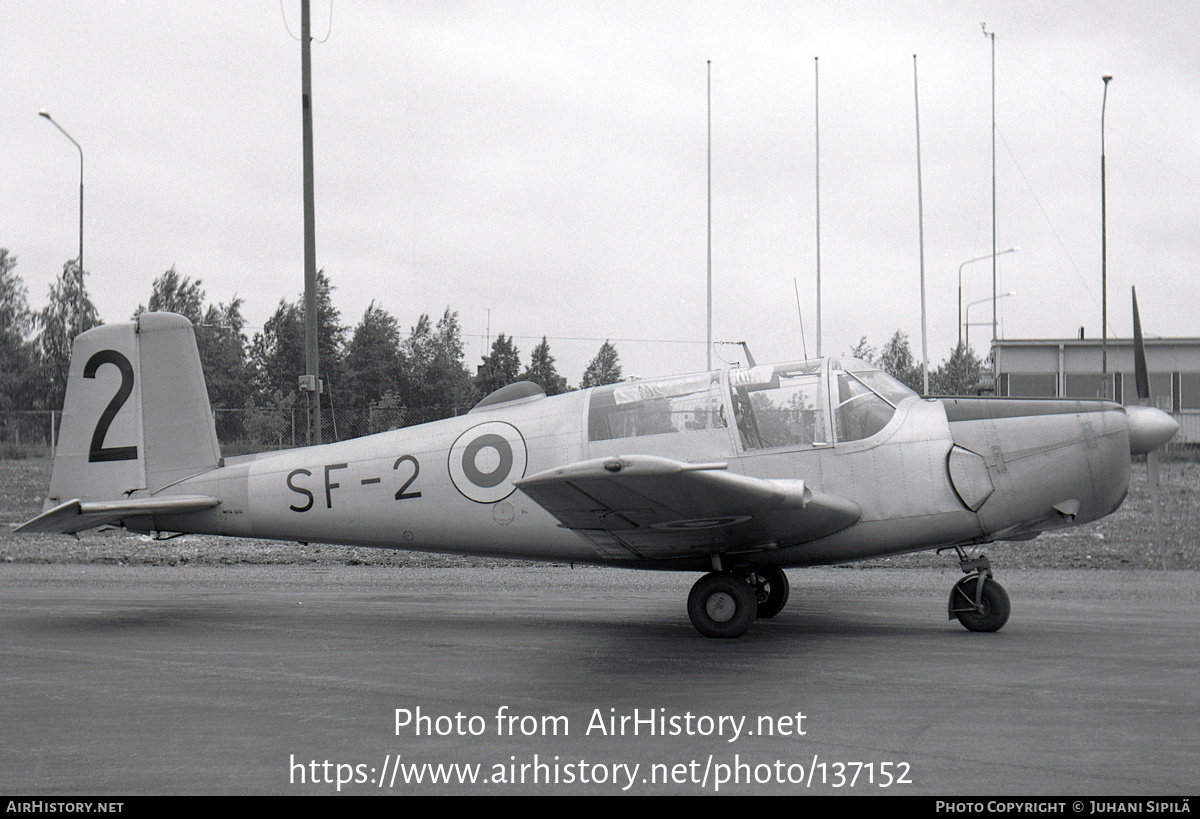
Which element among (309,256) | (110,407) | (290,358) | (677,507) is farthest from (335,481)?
(290,358)

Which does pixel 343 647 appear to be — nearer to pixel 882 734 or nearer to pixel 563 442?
pixel 563 442

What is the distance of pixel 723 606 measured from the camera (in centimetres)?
754

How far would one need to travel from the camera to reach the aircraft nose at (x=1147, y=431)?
7.46m

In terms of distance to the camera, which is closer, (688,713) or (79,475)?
(688,713)

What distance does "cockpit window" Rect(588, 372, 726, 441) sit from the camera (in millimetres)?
7930

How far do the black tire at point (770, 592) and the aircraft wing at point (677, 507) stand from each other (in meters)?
1.07

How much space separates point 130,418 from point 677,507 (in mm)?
5671

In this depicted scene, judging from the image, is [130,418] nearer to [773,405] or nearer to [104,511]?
[104,511]

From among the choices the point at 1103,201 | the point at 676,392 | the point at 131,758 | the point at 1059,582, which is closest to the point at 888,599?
the point at 1059,582

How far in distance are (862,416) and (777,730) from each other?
3.36 m

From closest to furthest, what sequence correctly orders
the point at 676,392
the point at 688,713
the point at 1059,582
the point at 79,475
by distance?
the point at 688,713 < the point at 676,392 < the point at 79,475 < the point at 1059,582

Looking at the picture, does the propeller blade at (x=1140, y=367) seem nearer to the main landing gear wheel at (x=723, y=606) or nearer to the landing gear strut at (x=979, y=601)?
the landing gear strut at (x=979, y=601)
